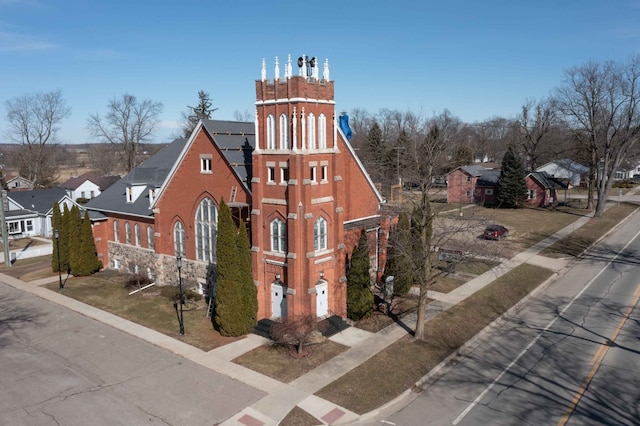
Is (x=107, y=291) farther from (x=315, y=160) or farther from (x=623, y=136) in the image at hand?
(x=623, y=136)

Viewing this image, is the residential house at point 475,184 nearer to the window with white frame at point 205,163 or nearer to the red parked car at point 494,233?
the red parked car at point 494,233

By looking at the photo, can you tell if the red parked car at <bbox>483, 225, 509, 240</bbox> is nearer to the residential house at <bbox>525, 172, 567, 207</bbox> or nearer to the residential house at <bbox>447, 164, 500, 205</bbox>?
the residential house at <bbox>447, 164, 500, 205</bbox>

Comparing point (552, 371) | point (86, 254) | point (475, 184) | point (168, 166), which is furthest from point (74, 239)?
point (475, 184)

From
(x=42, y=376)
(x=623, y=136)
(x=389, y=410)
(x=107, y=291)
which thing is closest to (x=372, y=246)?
(x=389, y=410)

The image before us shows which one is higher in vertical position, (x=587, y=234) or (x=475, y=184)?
(x=475, y=184)

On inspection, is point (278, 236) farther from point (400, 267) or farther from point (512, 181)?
point (512, 181)

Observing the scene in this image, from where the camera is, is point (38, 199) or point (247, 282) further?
point (38, 199)
